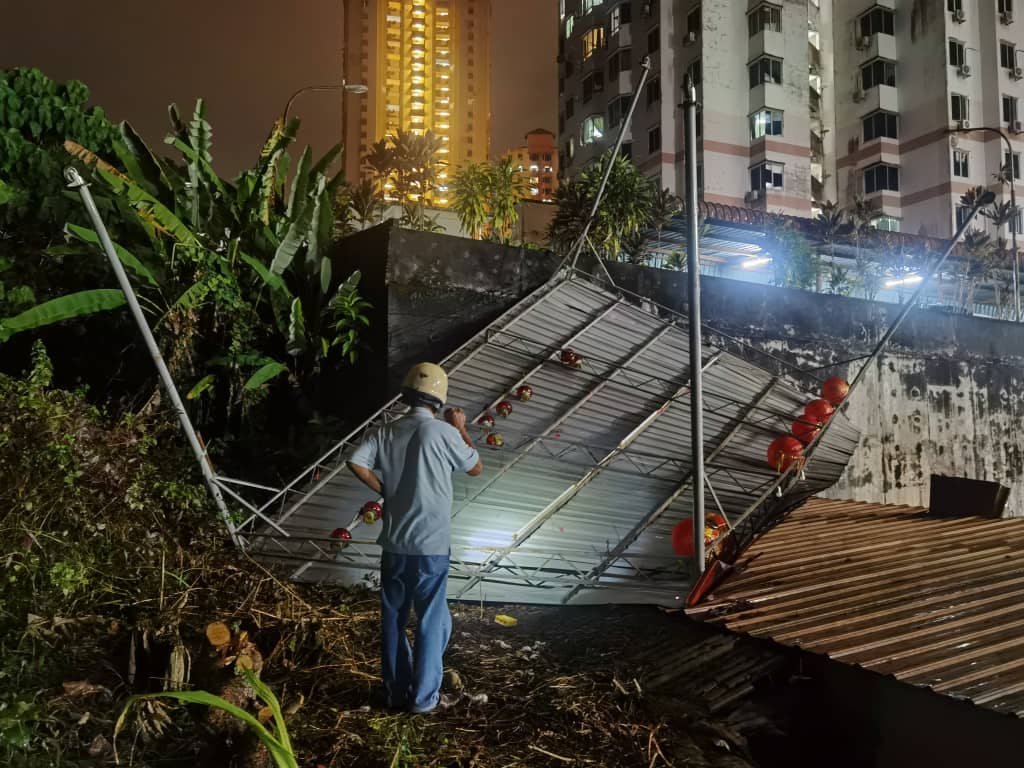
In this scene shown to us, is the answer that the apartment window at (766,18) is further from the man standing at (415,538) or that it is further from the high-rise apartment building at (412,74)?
the high-rise apartment building at (412,74)

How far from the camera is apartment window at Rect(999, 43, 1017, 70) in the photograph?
33.8 meters

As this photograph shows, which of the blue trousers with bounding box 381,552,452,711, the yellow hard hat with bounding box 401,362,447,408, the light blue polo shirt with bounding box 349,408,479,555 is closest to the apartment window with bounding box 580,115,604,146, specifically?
the yellow hard hat with bounding box 401,362,447,408

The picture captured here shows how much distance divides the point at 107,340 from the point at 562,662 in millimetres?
6397

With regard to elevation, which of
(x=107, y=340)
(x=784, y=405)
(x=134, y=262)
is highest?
(x=134, y=262)

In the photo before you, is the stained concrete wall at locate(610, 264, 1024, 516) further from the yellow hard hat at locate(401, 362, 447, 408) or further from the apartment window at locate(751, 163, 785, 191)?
the apartment window at locate(751, 163, 785, 191)

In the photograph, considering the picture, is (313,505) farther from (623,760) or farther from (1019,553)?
(1019,553)

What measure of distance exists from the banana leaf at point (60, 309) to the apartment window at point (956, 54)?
124ft

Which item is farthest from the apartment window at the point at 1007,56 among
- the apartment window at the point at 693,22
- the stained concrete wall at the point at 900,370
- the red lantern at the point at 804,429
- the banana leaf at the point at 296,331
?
the banana leaf at the point at 296,331

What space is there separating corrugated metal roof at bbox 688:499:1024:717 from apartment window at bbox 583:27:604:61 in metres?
36.0

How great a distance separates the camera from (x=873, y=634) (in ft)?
12.6

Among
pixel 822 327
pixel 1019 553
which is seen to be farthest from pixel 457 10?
pixel 1019 553

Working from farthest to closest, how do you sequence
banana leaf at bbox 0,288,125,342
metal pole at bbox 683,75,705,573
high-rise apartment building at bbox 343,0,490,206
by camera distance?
high-rise apartment building at bbox 343,0,490,206 → banana leaf at bbox 0,288,125,342 → metal pole at bbox 683,75,705,573

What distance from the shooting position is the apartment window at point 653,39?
33.5 meters

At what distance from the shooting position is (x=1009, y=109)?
34094 mm
